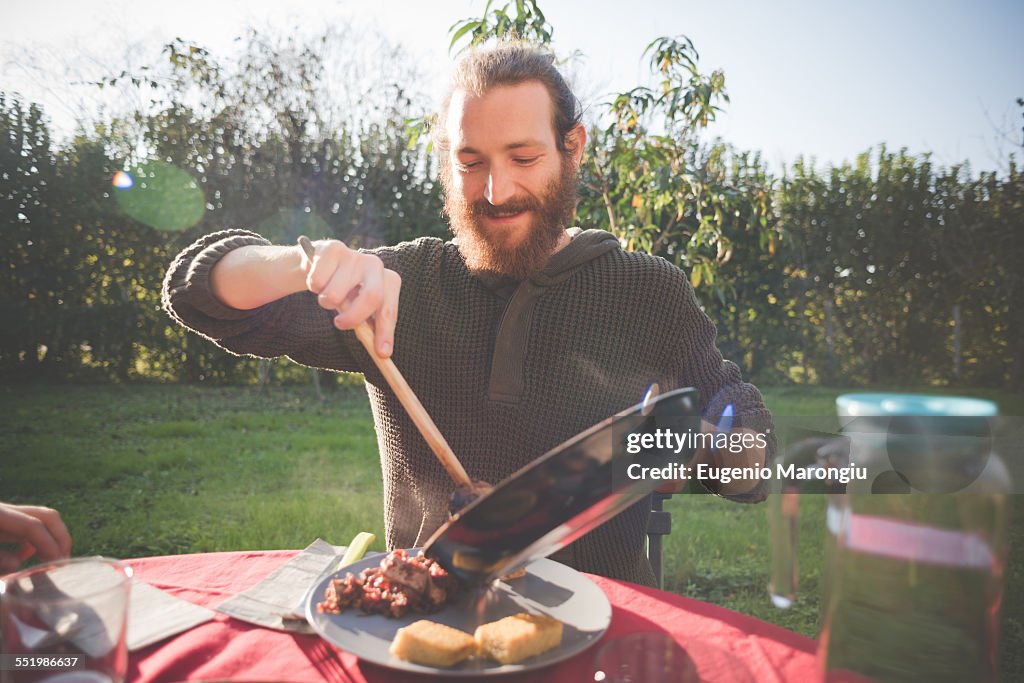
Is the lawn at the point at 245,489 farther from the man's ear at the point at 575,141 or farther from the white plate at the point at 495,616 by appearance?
the white plate at the point at 495,616

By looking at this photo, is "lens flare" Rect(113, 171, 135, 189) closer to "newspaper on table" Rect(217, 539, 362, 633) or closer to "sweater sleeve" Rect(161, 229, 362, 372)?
"sweater sleeve" Rect(161, 229, 362, 372)

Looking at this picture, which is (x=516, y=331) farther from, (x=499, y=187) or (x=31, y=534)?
(x=31, y=534)

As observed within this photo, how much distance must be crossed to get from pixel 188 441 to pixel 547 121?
511 cm

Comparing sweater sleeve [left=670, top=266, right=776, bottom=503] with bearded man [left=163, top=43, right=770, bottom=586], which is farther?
bearded man [left=163, top=43, right=770, bottom=586]

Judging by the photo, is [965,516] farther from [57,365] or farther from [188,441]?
[57,365]

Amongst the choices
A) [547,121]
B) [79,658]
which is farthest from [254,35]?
[79,658]

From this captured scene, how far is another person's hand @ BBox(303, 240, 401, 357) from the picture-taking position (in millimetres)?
1075

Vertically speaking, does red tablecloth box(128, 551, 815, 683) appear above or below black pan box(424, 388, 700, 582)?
below

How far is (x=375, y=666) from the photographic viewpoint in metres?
0.87

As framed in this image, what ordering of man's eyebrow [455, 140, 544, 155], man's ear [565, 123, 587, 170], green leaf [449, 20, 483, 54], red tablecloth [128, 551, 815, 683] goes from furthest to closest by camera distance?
green leaf [449, 20, 483, 54] < man's ear [565, 123, 587, 170] < man's eyebrow [455, 140, 544, 155] < red tablecloth [128, 551, 815, 683]

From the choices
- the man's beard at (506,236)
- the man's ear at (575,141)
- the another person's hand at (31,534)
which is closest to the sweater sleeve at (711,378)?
the man's beard at (506,236)

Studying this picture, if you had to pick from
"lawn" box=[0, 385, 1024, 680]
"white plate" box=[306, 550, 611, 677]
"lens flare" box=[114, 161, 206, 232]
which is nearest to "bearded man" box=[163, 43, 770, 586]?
"white plate" box=[306, 550, 611, 677]

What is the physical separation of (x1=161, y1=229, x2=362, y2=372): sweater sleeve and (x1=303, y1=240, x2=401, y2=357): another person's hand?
0.43m

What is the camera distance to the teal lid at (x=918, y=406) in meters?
0.64
